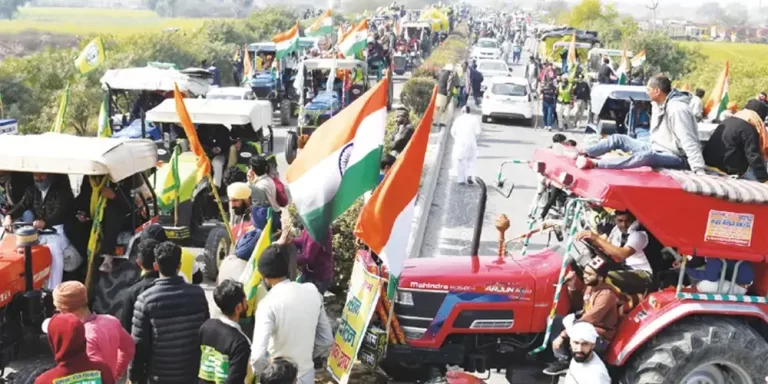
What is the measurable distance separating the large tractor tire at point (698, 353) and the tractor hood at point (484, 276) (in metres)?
0.88

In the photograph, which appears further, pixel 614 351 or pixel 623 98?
pixel 623 98

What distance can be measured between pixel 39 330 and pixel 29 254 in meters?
0.74

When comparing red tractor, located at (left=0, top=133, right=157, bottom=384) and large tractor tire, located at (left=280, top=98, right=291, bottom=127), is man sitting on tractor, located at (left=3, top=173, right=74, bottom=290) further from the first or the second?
large tractor tire, located at (left=280, top=98, right=291, bottom=127)

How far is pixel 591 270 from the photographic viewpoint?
5.93 meters

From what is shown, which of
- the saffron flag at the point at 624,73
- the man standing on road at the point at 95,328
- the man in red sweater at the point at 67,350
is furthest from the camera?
the saffron flag at the point at 624,73

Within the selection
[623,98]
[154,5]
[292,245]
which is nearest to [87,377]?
[292,245]

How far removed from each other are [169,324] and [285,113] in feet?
64.5

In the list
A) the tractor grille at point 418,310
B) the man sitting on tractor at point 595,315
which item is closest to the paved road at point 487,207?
the man sitting on tractor at point 595,315

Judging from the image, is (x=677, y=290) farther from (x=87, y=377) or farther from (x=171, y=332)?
(x=87, y=377)

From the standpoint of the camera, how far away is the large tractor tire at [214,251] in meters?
10.0

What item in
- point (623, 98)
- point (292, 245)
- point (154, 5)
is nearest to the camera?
point (292, 245)

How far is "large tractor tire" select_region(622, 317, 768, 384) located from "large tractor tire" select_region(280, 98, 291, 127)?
64.2 feet

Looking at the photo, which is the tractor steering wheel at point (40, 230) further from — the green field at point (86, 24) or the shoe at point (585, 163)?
the green field at point (86, 24)

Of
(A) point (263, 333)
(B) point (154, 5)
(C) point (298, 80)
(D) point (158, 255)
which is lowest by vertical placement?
(B) point (154, 5)
